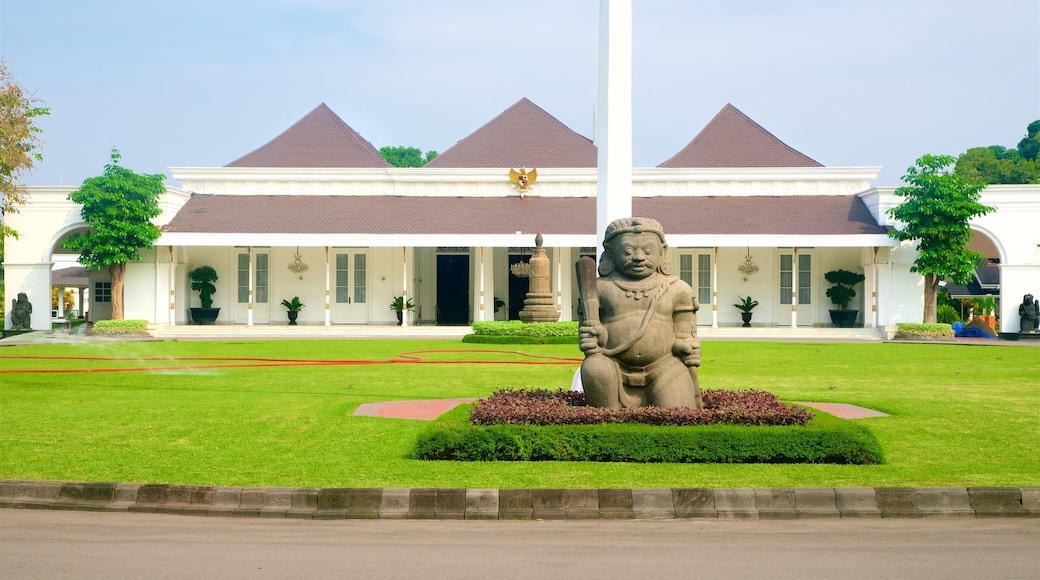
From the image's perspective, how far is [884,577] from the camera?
509 cm

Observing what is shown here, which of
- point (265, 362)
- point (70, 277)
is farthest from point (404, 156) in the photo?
point (265, 362)

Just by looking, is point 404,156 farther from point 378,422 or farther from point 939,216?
point 378,422

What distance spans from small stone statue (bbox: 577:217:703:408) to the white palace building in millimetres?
22428

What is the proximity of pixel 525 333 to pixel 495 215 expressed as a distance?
30.2 ft

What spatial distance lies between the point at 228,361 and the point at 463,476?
12.5 m

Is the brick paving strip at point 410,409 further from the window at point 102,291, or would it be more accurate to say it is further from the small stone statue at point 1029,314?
the window at point 102,291

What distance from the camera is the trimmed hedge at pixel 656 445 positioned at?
797 cm

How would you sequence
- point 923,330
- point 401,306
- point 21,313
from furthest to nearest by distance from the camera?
1. point 401,306
2. point 21,313
3. point 923,330

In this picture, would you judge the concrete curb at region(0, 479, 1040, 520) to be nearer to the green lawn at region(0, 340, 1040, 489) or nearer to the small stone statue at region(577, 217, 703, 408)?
A: the green lawn at region(0, 340, 1040, 489)

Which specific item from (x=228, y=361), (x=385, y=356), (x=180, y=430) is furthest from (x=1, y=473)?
(x=385, y=356)

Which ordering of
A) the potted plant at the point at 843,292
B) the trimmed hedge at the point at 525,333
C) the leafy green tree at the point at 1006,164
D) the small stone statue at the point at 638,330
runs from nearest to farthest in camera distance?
the small stone statue at the point at 638,330 < the trimmed hedge at the point at 525,333 < the potted plant at the point at 843,292 < the leafy green tree at the point at 1006,164

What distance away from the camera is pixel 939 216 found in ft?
99.6

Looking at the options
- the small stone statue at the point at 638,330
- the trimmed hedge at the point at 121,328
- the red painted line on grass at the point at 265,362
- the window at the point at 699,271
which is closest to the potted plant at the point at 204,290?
the trimmed hedge at the point at 121,328

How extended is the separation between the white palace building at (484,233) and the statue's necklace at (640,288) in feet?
73.7
